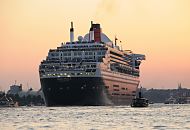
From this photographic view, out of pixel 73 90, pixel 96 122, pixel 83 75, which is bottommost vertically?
pixel 96 122

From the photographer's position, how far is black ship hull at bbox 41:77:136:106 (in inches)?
5876

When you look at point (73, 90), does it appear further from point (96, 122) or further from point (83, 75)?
point (96, 122)

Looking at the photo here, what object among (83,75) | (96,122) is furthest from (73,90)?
(96,122)

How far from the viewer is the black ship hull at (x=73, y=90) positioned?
149250mm

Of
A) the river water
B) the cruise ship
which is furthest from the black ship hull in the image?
the river water

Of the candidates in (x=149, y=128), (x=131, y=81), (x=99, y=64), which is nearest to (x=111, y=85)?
(x=99, y=64)

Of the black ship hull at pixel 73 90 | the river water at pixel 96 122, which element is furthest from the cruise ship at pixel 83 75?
the river water at pixel 96 122

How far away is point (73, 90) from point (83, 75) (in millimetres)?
4073

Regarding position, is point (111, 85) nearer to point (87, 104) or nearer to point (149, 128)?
point (87, 104)

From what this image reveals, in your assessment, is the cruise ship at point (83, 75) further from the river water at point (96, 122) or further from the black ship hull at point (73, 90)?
the river water at point (96, 122)

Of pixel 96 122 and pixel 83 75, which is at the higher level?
pixel 83 75

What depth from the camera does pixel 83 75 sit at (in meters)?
150

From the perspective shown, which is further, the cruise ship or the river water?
the cruise ship

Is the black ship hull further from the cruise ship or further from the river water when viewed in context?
the river water
